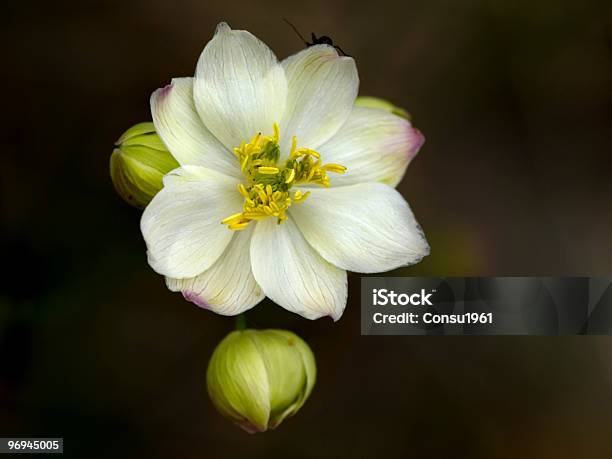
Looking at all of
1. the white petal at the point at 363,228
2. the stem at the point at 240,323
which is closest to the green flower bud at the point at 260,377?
the stem at the point at 240,323

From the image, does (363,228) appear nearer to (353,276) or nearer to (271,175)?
(271,175)

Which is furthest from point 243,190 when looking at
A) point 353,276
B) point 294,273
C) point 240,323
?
point 353,276

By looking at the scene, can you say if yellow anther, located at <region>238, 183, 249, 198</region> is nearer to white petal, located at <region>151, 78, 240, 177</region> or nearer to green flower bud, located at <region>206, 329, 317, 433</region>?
white petal, located at <region>151, 78, 240, 177</region>

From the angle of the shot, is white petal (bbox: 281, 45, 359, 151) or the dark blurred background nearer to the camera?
white petal (bbox: 281, 45, 359, 151)

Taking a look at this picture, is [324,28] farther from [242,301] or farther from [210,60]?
[242,301]

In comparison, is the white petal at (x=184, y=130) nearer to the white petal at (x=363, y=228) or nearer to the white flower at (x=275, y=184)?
the white flower at (x=275, y=184)

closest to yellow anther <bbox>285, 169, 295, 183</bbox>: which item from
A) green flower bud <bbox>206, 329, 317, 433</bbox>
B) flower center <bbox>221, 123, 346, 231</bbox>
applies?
flower center <bbox>221, 123, 346, 231</bbox>

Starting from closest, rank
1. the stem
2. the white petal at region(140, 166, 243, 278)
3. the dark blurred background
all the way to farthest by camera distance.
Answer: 1. the white petal at region(140, 166, 243, 278)
2. the stem
3. the dark blurred background
